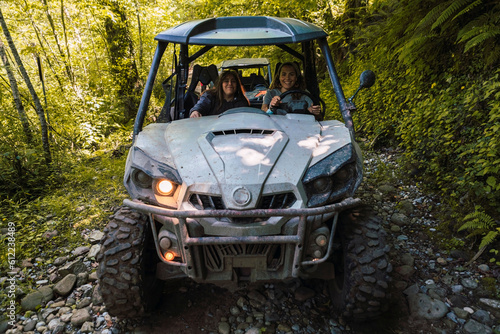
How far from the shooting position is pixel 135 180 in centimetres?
229

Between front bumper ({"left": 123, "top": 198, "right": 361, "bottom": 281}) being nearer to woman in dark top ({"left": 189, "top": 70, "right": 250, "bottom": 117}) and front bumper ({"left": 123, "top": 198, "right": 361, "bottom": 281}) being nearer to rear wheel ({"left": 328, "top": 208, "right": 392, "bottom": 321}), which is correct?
rear wheel ({"left": 328, "top": 208, "right": 392, "bottom": 321})

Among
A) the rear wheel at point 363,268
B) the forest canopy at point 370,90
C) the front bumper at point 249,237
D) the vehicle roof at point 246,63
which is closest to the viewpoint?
the front bumper at point 249,237

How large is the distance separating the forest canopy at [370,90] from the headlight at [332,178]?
1.60m

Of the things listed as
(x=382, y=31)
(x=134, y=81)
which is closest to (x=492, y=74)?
(x=382, y=31)

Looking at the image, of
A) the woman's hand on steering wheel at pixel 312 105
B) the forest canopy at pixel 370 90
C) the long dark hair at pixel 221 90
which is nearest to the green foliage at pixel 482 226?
the forest canopy at pixel 370 90

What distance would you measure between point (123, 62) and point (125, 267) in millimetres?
7699

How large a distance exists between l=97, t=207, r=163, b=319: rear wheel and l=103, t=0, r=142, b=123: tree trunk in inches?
281

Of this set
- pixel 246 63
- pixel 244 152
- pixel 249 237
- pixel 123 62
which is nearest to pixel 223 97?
pixel 244 152

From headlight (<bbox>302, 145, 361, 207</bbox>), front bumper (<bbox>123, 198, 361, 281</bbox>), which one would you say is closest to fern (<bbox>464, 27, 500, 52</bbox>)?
headlight (<bbox>302, 145, 361, 207</bbox>)

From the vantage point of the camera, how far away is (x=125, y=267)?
224 centimetres

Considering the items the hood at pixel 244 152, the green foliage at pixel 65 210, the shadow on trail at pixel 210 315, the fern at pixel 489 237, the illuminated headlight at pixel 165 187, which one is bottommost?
the green foliage at pixel 65 210

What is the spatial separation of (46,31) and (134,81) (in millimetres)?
2300

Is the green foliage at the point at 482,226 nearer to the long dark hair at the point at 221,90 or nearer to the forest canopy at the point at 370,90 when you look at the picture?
the forest canopy at the point at 370,90

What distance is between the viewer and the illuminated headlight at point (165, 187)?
2.17 metres
